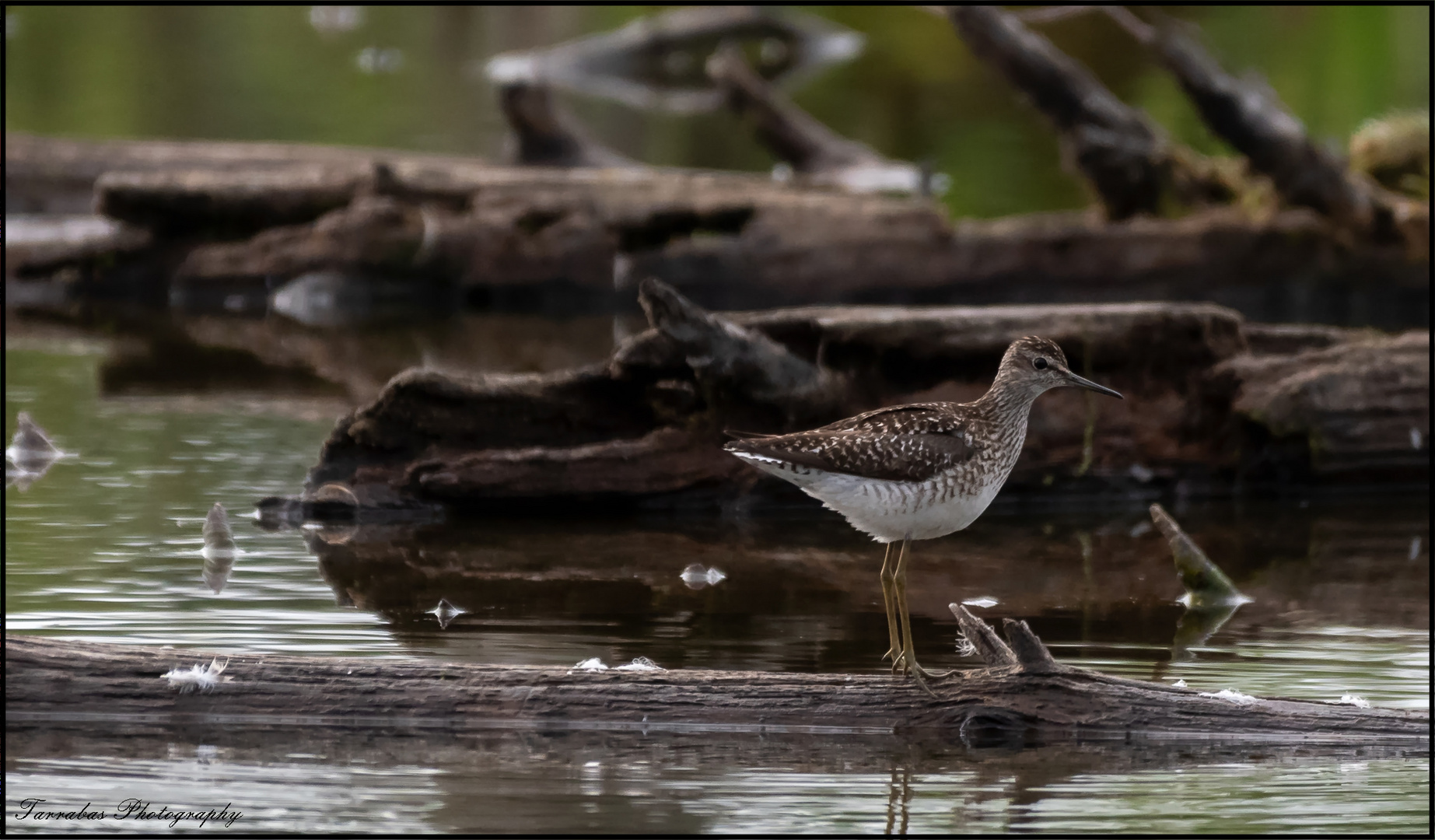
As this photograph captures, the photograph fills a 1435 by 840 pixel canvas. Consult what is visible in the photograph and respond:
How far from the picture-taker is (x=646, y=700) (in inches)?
242

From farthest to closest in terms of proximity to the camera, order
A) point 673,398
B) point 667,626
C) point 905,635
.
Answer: point 673,398
point 667,626
point 905,635

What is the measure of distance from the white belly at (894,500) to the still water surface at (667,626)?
81cm

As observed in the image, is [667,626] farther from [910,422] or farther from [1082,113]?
[1082,113]

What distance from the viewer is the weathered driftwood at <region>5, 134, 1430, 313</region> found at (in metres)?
16.2

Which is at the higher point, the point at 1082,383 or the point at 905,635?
the point at 1082,383

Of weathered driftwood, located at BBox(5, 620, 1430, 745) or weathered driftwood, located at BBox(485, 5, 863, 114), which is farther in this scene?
weathered driftwood, located at BBox(485, 5, 863, 114)

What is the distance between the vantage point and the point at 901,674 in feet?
21.6

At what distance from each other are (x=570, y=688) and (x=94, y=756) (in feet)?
4.75

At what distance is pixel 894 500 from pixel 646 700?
1105mm

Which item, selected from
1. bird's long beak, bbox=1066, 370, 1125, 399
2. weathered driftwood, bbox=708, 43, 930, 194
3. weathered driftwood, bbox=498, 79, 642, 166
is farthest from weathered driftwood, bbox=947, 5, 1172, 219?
bird's long beak, bbox=1066, 370, 1125, 399

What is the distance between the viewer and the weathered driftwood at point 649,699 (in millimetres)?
6070

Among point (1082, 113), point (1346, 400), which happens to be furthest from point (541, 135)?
point (1346, 400)

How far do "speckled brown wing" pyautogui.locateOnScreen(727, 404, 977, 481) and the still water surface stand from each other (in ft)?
3.04

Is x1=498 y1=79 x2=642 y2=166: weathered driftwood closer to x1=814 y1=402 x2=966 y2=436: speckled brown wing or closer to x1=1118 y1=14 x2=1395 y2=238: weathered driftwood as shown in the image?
x1=1118 y1=14 x2=1395 y2=238: weathered driftwood
